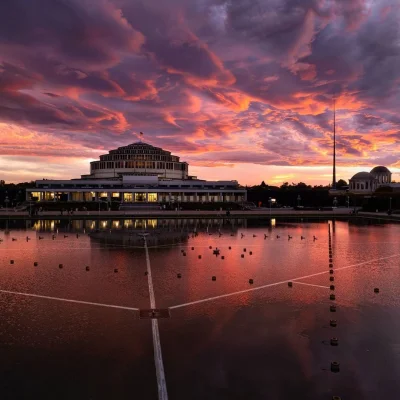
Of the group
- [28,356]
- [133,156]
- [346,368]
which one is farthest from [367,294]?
[133,156]

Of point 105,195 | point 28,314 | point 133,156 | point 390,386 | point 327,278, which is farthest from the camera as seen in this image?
point 133,156

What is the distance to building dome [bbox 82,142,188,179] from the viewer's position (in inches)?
7042

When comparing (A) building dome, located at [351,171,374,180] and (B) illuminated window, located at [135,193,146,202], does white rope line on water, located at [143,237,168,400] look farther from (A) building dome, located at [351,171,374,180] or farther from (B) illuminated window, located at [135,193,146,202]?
(A) building dome, located at [351,171,374,180]

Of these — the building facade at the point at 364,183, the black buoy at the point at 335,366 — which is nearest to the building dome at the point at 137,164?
the building facade at the point at 364,183

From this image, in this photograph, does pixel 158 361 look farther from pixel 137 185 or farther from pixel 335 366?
pixel 137 185

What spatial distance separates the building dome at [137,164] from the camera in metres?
179

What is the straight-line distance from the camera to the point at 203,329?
16188 mm

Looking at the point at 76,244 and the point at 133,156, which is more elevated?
the point at 133,156

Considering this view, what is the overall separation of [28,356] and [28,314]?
4.79m

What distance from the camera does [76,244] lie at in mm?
41750

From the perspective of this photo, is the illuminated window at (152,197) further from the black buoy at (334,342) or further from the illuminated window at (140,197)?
the black buoy at (334,342)

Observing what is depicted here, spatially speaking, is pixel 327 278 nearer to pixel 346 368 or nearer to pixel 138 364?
pixel 346 368

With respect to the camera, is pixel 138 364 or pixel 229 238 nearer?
pixel 138 364

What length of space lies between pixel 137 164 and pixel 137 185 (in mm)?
22999
